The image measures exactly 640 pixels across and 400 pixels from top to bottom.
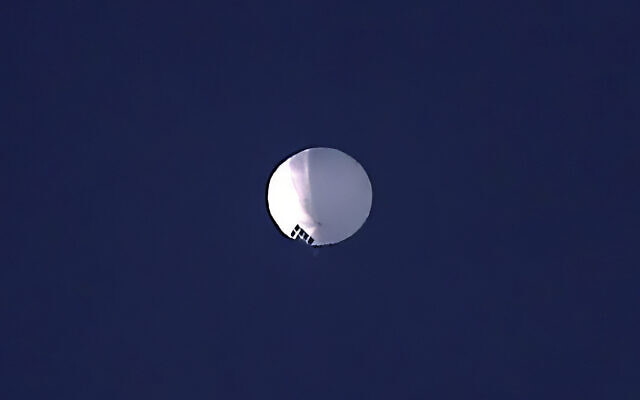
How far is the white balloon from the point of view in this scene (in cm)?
119

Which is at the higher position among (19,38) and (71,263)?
(19,38)

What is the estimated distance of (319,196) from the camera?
1.19 meters

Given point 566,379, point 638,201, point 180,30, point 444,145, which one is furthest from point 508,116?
point 180,30

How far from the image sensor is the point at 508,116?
4.17 feet

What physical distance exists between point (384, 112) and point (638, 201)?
0.41 meters

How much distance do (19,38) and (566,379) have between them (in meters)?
0.96

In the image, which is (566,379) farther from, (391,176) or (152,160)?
(152,160)

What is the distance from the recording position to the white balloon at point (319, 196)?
1.19 m

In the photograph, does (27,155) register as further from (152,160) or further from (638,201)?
(638,201)

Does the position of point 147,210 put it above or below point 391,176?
below

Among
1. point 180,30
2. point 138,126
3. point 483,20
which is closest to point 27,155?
point 138,126

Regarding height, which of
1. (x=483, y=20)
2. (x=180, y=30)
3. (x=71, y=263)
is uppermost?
(x=483, y=20)

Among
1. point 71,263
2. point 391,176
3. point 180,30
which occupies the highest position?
point 180,30

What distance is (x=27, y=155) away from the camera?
4.00 ft
